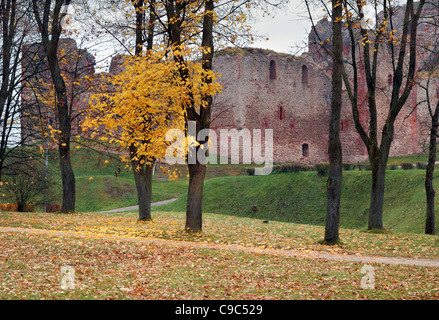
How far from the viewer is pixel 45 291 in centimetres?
753

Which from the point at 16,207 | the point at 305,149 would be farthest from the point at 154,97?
the point at 305,149

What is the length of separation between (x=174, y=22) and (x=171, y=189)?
77.5 feet

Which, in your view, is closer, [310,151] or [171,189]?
[171,189]

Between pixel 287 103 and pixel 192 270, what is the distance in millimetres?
36837

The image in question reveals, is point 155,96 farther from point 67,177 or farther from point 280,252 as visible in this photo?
point 67,177

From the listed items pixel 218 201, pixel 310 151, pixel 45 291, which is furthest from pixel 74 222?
pixel 310 151

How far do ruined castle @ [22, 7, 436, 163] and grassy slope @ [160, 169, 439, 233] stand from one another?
567 inches

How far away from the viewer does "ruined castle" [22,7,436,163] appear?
140 feet

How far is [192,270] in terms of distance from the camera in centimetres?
932

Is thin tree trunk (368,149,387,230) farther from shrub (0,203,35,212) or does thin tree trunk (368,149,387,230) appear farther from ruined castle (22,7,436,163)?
ruined castle (22,7,436,163)

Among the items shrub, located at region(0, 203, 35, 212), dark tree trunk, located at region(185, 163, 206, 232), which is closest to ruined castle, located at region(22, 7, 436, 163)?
shrub, located at region(0, 203, 35, 212)

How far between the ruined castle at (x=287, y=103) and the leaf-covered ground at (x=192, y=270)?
96.2 ft

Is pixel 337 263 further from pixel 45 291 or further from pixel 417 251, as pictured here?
pixel 45 291

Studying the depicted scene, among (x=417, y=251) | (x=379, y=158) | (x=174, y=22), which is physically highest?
(x=174, y=22)
